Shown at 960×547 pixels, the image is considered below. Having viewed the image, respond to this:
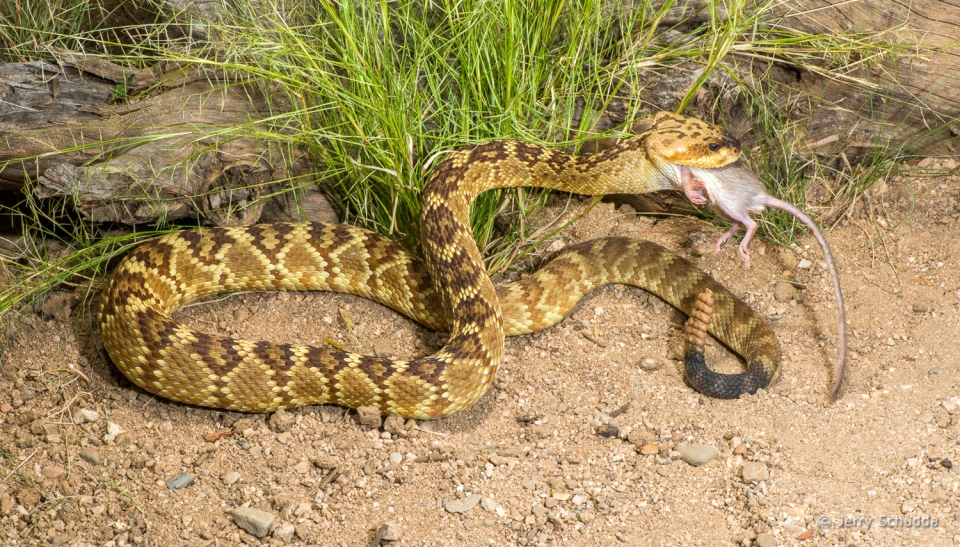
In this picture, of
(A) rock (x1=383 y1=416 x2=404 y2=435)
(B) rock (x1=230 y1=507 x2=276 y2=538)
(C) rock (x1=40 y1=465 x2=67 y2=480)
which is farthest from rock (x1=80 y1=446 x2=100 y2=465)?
(A) rock (x1=383 y1=416 x2=404 y2=435)

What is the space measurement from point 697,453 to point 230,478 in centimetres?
232

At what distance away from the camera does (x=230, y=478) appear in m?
3.79

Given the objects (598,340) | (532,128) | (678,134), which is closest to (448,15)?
(532,128)

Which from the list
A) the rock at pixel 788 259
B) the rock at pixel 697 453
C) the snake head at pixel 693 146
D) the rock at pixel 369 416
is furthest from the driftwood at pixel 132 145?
the rock at pixel 788 259

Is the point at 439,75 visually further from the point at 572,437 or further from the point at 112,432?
the point at 112,432

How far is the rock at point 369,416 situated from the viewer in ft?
13.5

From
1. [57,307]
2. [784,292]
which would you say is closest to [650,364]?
[784,292]

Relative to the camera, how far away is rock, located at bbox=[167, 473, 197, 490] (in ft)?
12.2

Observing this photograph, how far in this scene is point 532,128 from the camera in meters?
4.75

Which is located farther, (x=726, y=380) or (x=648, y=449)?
(x=726, y=380)

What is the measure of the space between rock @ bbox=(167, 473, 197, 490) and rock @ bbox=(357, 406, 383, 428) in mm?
872

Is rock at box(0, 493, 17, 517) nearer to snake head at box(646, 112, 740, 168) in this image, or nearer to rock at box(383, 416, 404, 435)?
rock at box(383, 416, 404, 435)

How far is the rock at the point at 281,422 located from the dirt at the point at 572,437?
0.05 feet

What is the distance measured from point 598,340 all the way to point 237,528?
2.31 m
